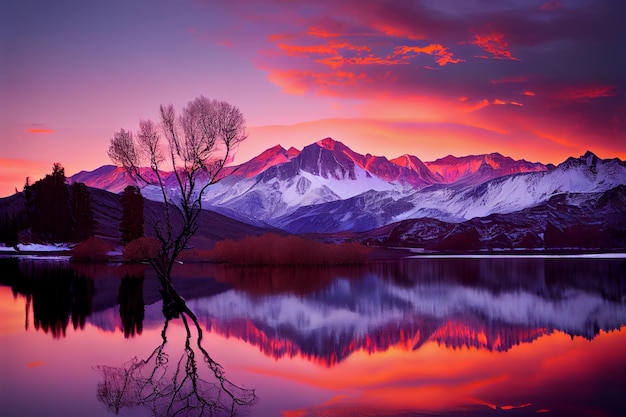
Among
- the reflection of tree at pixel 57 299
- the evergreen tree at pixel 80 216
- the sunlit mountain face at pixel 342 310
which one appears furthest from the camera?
the evergreen tree at pixel 80 216

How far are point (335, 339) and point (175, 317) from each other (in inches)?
351

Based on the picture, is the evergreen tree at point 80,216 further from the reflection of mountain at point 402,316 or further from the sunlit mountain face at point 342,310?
the reflection of mountain at point 402,316

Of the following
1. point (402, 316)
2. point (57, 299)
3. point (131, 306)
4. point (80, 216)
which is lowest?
point (402, 316)

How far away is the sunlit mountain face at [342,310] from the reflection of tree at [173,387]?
313cm

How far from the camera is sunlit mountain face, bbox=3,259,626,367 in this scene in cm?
2378

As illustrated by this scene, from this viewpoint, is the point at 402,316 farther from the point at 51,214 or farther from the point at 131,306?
the point at 51,214

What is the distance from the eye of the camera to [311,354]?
2072 cm

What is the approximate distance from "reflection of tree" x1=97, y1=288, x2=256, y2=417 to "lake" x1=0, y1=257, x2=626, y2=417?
0.06 m

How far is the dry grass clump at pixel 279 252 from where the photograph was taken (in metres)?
75.5

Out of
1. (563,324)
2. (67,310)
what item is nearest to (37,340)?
(67,310)

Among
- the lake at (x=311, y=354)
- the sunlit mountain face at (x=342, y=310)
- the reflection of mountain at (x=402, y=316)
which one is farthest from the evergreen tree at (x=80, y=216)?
the lake at (x=311, y=354)

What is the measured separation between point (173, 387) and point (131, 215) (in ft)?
313

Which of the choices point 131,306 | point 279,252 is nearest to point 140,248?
point 279,252

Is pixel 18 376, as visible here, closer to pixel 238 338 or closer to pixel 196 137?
pixel 238 338
